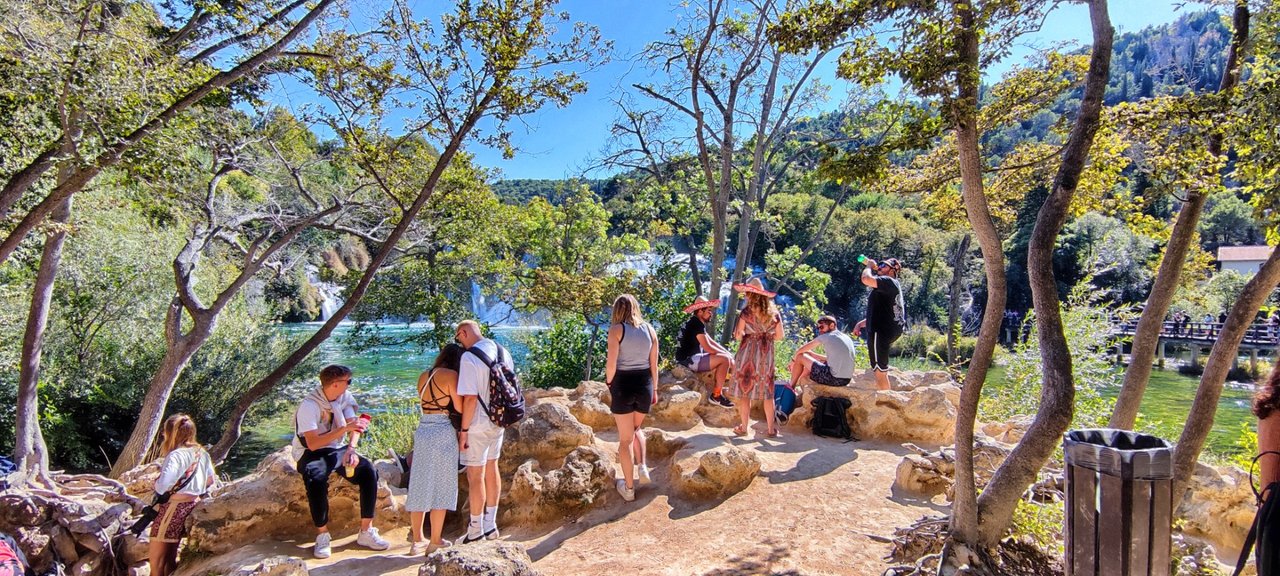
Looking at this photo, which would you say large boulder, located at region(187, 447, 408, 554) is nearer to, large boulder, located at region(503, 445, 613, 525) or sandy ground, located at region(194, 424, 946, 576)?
sandy ground, located at region(194, 424, 946, 576)

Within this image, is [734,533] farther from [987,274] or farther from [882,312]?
[882,312]

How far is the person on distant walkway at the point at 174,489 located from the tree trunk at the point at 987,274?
468 centimetres

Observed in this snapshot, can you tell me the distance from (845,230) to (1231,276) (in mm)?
17516

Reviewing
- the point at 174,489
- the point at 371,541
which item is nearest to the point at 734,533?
the point at 371,541

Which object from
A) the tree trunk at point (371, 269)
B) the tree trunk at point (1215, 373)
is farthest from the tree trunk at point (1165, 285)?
the tree trunk at point (371, 269)

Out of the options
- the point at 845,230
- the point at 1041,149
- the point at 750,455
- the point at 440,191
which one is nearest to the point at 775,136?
the point at 440,191

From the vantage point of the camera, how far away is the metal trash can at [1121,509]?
7.70ft

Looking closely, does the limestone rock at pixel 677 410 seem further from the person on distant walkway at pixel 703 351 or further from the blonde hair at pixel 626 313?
the blonde hair at pixel 626 313

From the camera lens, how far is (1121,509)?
2.37 meters

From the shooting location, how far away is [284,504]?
468cm

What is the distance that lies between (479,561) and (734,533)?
1.96 meters

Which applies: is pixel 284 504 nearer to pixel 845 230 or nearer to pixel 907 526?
pixel 907 526

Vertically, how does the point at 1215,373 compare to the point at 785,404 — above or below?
above

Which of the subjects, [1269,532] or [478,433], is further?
[478,433]
